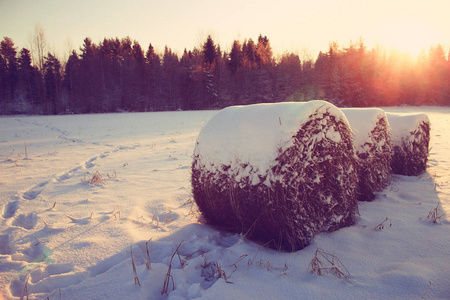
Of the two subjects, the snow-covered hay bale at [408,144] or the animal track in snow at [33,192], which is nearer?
the animal track in snow at [33,192]

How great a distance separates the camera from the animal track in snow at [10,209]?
124 inches

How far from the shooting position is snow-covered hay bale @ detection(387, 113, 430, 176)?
4645 millimetres

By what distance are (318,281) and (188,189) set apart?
9.14 ft

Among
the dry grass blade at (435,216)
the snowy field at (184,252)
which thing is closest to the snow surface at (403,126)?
the snowy field at (184,252)

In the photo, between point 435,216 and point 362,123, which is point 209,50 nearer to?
point 362,123

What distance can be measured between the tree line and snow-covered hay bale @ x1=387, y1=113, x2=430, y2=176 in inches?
1160

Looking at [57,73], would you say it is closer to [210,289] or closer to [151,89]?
[151,89]

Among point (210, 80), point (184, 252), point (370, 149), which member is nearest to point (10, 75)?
point (210, 80)

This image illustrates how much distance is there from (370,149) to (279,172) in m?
2.33

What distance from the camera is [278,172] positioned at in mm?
2203

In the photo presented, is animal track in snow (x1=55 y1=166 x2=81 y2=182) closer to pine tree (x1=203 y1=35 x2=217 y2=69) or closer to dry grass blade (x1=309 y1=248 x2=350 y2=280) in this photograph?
dry grass blade (x1=309 y1=248 x2=350 y2=280)

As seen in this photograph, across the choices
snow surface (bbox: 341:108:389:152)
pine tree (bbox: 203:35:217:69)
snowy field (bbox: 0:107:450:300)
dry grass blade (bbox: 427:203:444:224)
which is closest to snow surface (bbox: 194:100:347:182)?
snowy field (bbox: 0:107:450:300)

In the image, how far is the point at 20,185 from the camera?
429 cm

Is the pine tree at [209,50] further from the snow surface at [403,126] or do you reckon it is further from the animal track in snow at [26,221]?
the animal track in snow at [26,221]
